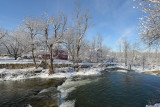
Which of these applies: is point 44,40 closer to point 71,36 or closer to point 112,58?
point 71,36

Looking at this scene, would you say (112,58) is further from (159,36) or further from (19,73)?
(159,36)

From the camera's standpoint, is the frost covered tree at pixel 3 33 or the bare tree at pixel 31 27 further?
the frost covered tree at pixel 3 33

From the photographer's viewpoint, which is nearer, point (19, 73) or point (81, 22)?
point (19, 73)

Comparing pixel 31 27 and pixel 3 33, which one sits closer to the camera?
pixel 31 27

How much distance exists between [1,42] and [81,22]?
25.6 meters

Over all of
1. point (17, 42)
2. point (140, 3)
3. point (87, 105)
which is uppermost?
point (17, 42)

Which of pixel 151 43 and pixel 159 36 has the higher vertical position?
Answer: pixel 159 36

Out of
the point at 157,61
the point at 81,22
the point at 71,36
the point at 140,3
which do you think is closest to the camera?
the point at 140,3

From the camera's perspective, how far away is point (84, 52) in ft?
114

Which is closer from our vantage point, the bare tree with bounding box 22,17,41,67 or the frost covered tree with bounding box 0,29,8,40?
the bare tree with bounding box 22,17,41,67

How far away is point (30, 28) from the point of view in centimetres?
1762

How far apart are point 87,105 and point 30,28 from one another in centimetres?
1817

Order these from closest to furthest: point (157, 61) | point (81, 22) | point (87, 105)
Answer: point (87, 105) → point (81, 22) → point (157, 61)

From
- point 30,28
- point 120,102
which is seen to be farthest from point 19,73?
point 120,102
